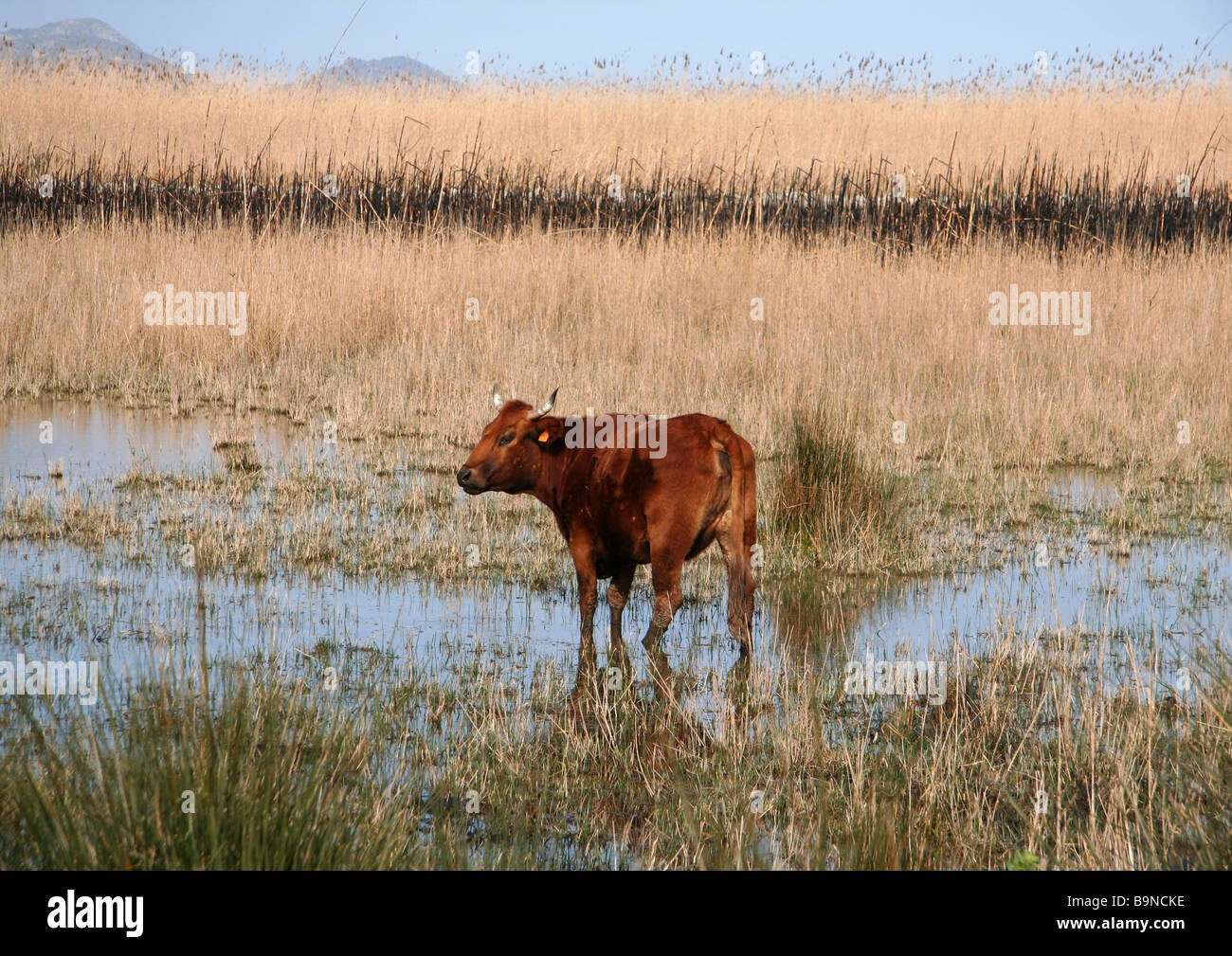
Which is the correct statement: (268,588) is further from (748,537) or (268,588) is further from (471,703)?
(748,537)

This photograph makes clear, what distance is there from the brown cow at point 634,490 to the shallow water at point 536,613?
32 centimetres

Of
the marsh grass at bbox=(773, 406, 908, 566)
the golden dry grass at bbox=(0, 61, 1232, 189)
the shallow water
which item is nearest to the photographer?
the shallow water

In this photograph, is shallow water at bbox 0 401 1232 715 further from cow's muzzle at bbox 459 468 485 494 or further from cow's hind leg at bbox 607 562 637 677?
cow's muzzle at bbox 459 468 485 494

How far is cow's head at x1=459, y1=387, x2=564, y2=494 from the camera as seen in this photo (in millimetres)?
5988

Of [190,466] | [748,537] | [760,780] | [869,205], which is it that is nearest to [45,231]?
[190,466]

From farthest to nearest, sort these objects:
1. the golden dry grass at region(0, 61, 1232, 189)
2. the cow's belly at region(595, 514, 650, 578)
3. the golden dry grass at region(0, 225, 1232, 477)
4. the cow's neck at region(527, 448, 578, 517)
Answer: the golden dry grass at region(0, 61, 1232, 189), the golden dry grass at region(0, 225, 1232, 477), the cow's neck at region(527, 448, 578, 517), the cow's belly at region(595, 514, 650, 578)

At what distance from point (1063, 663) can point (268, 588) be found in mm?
4151

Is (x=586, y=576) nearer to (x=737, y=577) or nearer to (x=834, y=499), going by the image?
(x=737, y=577)

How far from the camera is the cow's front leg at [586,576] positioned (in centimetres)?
592

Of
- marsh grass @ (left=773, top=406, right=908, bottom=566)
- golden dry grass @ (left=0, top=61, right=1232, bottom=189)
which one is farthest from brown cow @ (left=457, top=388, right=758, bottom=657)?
golden dry grass @ (left=0, top=61, right=1232, bottom=189)

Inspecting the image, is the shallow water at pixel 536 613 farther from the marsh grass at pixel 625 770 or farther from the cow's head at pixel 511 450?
the cow's head at pixel 511 450

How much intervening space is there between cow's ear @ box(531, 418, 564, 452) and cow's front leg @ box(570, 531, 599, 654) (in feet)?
1.53

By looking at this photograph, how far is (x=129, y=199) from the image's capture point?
1802 centimetres

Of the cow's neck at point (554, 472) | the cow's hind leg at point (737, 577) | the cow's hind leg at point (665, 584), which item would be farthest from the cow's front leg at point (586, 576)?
the cow's hind leg at point (737, 577)
